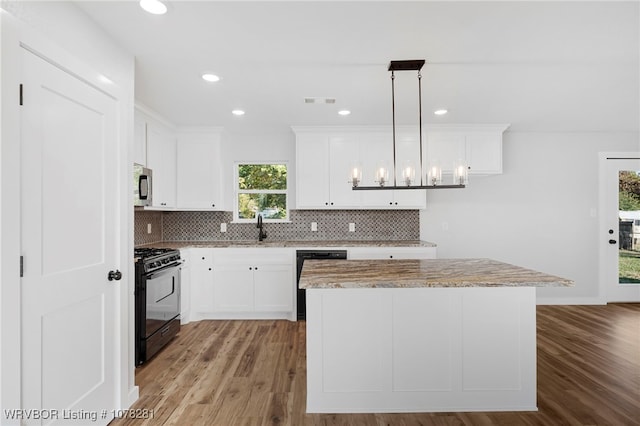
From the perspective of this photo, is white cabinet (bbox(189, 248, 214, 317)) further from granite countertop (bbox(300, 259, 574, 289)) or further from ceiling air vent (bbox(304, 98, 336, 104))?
ceiling air vent (bbox(304, 98, 336, 104))

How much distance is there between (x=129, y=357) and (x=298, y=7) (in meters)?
2.39

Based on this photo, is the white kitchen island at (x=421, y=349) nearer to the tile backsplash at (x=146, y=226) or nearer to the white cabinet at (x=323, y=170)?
the white cabinet at (x=323, y=170)

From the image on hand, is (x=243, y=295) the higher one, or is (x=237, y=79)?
(x=237, y=79)

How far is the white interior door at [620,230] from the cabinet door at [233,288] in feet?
15.7

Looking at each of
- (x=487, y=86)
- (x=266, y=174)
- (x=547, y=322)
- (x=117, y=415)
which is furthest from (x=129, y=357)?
(x=547, y=322)

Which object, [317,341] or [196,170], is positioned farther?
[196,170]

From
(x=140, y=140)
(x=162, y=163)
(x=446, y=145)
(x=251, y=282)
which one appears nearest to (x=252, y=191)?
(x=162, y=163)

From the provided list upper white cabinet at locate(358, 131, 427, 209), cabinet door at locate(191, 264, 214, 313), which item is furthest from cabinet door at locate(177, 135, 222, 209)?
upper white cabinet at locate(358, 131, 427, 209)

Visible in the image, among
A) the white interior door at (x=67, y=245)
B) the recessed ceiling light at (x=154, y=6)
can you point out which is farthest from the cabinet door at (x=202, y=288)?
the recessed ceiling light at (x=154, y=6)

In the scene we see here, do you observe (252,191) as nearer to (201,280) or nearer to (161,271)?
(201,280)

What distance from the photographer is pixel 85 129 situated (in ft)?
5.99

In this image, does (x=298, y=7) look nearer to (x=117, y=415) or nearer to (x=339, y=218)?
(x=117, y=415)

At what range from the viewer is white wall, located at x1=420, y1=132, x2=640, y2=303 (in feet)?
15.0

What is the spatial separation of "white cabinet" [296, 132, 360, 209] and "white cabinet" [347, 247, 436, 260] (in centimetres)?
64
